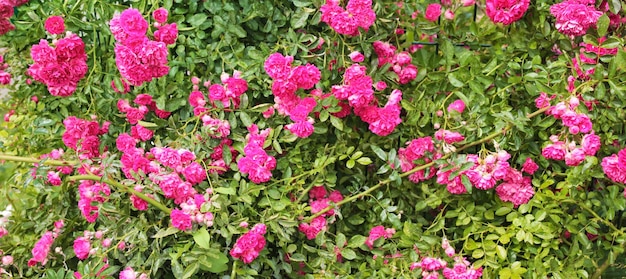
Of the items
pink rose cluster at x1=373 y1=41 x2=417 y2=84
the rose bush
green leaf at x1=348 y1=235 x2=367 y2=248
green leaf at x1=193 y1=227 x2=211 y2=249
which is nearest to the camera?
green leaf at x1=193 y1=227 x2=211 y2=249

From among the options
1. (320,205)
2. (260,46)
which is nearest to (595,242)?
(320,205)

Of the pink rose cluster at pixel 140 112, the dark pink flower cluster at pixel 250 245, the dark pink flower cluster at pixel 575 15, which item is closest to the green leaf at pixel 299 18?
the pink rose cluster at pixel 140 112

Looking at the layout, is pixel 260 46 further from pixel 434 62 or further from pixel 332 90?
pixel 434 62

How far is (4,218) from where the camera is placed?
193 cm

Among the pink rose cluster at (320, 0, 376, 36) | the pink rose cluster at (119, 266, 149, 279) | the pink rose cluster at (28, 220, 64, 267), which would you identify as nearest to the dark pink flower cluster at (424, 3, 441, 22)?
the pink rose cluster at (320, 0, 376, 36)

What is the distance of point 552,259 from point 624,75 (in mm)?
556

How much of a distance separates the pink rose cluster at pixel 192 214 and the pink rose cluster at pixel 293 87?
328 mm

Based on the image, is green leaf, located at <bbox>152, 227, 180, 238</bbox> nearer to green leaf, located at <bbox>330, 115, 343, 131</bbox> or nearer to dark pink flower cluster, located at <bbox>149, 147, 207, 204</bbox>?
dark pink flower cluster, located at <bbox>149, 147, 207, 204</bbox>

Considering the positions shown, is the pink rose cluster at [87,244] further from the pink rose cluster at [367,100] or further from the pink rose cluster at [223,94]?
the pink rose cluster at [367,100]

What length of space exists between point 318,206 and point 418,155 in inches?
13.2

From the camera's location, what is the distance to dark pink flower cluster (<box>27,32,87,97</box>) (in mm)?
1705

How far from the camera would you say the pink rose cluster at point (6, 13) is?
5.97ft

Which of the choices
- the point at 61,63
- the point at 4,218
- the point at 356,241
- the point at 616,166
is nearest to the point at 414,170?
the point at 356,241

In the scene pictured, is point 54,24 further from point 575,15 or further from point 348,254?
point 575,15
